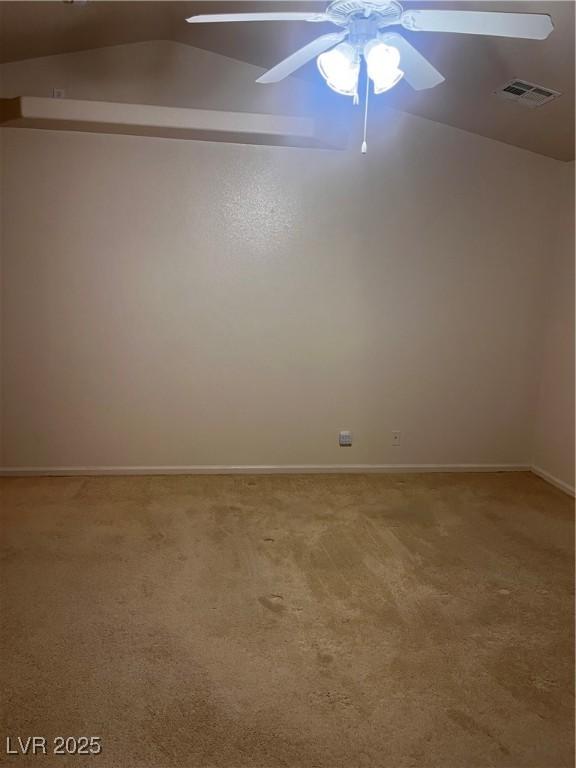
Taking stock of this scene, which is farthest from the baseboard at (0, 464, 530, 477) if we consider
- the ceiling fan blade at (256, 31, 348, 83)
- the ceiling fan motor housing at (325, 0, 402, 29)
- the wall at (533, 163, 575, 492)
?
the ceiling fan motor housing at (325, 0, 402, 29)

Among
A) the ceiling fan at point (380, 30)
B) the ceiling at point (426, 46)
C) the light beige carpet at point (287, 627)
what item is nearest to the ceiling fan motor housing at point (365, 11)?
the ceiling fan at point (380, 30)

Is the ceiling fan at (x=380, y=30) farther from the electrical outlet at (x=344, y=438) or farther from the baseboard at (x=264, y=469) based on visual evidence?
the baseboard at (x=264, y=469)

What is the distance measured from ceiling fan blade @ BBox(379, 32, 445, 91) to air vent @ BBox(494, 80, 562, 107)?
3.54ft

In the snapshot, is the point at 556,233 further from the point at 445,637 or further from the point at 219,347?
the point at 445,637

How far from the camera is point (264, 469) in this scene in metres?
4.39

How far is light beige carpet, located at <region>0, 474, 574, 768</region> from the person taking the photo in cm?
189

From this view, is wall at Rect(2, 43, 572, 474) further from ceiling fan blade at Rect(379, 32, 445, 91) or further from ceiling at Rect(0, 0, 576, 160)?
ceiling fan blade at Rect(379, 32, 445, 91)

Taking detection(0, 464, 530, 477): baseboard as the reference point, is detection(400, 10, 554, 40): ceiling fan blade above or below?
above

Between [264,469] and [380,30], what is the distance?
3.12 m

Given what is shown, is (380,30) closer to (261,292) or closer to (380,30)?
(380,30)

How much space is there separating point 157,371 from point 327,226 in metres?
1.67

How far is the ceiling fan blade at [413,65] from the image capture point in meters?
1.98

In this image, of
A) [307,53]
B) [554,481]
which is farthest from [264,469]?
[307,53]

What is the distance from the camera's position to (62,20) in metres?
3.23
